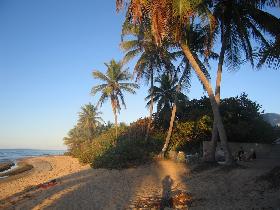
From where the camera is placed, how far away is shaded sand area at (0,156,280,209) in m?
13.8

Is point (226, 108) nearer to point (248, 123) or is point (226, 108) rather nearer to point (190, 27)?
point (248, 123)

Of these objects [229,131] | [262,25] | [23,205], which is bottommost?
[23,205]

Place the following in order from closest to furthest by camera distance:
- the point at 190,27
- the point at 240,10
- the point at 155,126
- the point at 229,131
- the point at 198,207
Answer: the point at 198,207 → the point at 240,10 → the point at 190,27 → the point at 229,131 → the point at 155,126

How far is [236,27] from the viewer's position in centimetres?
2058

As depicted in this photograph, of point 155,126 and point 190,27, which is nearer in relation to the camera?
point 190,27

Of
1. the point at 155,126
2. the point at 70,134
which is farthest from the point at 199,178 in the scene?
the point at 70,134

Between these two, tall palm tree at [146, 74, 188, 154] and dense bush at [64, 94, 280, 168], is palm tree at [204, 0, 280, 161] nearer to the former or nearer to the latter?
dense bush at [64, 94, 280, 168]

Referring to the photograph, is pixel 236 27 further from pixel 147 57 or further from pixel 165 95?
pixel 165 95

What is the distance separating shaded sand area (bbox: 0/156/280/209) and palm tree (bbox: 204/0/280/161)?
357 centimetres

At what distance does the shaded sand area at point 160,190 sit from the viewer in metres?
13.8

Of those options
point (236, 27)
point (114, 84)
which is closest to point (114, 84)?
point (114, 84)

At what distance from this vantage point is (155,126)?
3831cm

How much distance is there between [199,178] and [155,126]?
64.3 ft

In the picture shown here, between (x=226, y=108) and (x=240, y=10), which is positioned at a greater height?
(x=240, y=10)
